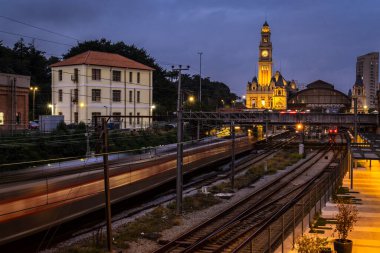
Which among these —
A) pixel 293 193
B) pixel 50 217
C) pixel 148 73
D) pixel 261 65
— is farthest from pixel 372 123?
pixel 261 65

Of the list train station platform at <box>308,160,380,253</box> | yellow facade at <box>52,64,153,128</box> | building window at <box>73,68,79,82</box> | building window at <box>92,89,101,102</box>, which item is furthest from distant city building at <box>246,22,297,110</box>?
train station platform at <box>308,160,380,253</box>

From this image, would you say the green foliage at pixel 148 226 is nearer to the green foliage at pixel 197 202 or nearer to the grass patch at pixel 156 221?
the grass patch at pixel 156 221

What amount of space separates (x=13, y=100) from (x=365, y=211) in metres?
30.4

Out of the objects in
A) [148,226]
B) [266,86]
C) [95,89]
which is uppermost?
[266,86]

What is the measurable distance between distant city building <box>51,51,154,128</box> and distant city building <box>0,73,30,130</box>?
35.3 ft

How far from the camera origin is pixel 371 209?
77.7 ft

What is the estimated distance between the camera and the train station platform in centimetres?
1722

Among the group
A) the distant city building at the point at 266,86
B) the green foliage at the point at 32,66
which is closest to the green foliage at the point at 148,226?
the green foliage at the point at 32,66

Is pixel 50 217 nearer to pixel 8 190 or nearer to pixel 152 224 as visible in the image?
pixel 8 190

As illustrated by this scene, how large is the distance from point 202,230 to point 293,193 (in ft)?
39.0

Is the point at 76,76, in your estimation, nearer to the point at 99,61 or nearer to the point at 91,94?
the point at 91,94

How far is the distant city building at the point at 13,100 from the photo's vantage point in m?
39.8

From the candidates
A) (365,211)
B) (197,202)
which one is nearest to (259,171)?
(197,202)

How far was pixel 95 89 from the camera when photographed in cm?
5481
